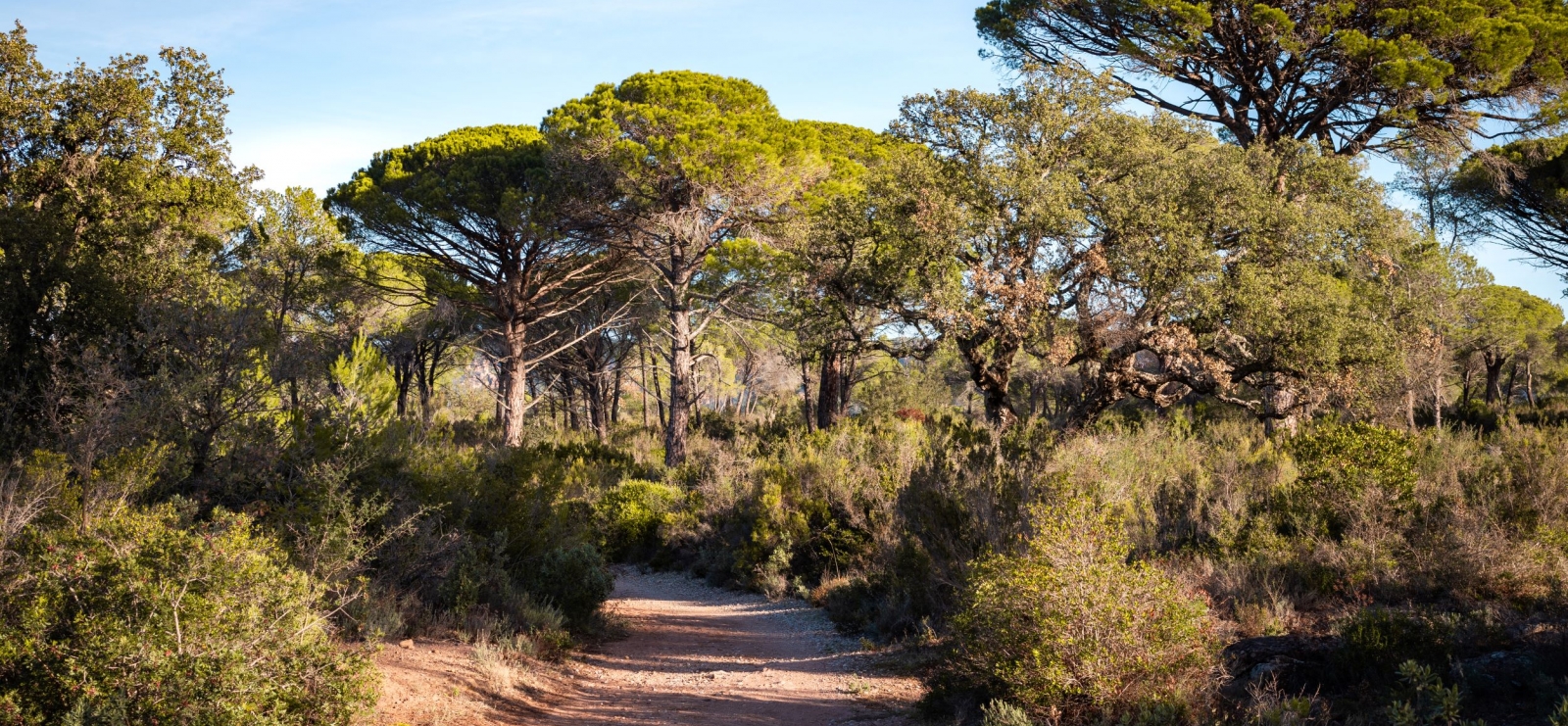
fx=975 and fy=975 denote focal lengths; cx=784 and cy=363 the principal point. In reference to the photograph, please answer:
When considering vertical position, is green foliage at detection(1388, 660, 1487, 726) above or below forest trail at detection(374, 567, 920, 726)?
above

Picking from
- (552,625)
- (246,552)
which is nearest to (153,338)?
(552,625)

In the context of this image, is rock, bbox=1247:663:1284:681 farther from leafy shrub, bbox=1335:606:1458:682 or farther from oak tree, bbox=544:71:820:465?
oak tree, bbox=544:71:820:465

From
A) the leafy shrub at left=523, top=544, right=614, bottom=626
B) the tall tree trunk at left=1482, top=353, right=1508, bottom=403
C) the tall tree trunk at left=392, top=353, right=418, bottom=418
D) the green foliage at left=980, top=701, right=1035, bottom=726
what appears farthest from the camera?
the tall tree trunk at left=392, top=353, right=418, bottom=418

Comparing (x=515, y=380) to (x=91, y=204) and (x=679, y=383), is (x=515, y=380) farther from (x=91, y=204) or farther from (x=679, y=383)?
(x=91, y=204)

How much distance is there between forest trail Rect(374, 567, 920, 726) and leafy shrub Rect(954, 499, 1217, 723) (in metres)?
1.35

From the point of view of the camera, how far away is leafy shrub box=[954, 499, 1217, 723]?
5.75 metres

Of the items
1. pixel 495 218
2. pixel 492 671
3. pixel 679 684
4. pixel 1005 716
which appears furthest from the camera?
pixel 495 218

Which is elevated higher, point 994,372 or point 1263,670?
point 994,372

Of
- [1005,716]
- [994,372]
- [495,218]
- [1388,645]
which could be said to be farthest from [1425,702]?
[495,218]

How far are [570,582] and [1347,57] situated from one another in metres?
15.9

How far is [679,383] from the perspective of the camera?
2167 centimetres

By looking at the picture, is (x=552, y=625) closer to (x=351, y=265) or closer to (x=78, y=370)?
(x=78, y=370)

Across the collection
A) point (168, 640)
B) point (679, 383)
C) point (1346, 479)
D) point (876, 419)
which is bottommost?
point (168, 640)

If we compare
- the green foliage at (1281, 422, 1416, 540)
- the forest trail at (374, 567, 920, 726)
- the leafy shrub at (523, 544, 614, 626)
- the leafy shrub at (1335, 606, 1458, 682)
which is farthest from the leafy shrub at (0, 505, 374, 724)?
the green foliage at (1281, 422, 1416, 540)
